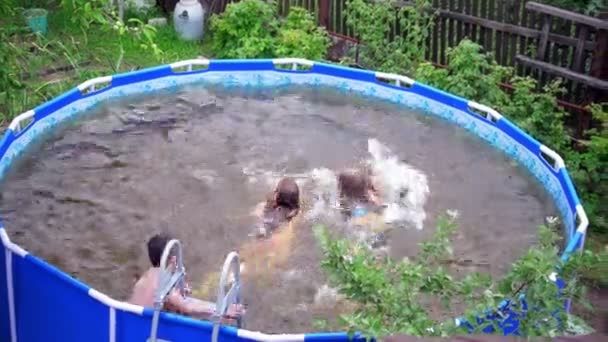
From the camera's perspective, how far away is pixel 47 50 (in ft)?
35.5

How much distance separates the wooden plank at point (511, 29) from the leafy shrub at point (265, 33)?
1.50 m

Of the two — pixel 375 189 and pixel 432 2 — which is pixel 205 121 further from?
pixel 432 2

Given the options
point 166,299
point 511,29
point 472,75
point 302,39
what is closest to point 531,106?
point 472,75

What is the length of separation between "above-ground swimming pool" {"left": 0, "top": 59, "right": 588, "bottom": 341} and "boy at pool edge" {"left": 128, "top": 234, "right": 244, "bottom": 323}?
0.70 feet

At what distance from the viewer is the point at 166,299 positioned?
5.60 metres

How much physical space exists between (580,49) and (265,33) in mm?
3696

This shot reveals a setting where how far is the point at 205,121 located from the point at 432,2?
297 cm

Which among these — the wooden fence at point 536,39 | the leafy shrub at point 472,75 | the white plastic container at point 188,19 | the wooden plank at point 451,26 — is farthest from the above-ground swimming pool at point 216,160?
the white plastic container at point 188,19

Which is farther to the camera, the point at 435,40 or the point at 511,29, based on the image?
the point at 435,40

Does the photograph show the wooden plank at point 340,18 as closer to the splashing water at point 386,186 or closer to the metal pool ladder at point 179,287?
the splashing water at point 386,186

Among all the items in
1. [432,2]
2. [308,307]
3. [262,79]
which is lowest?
[308,307]

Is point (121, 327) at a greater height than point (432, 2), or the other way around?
point (432, 2)

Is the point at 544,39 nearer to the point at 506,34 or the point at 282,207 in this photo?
the point at 506,34

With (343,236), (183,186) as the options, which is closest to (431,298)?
(343,236)
